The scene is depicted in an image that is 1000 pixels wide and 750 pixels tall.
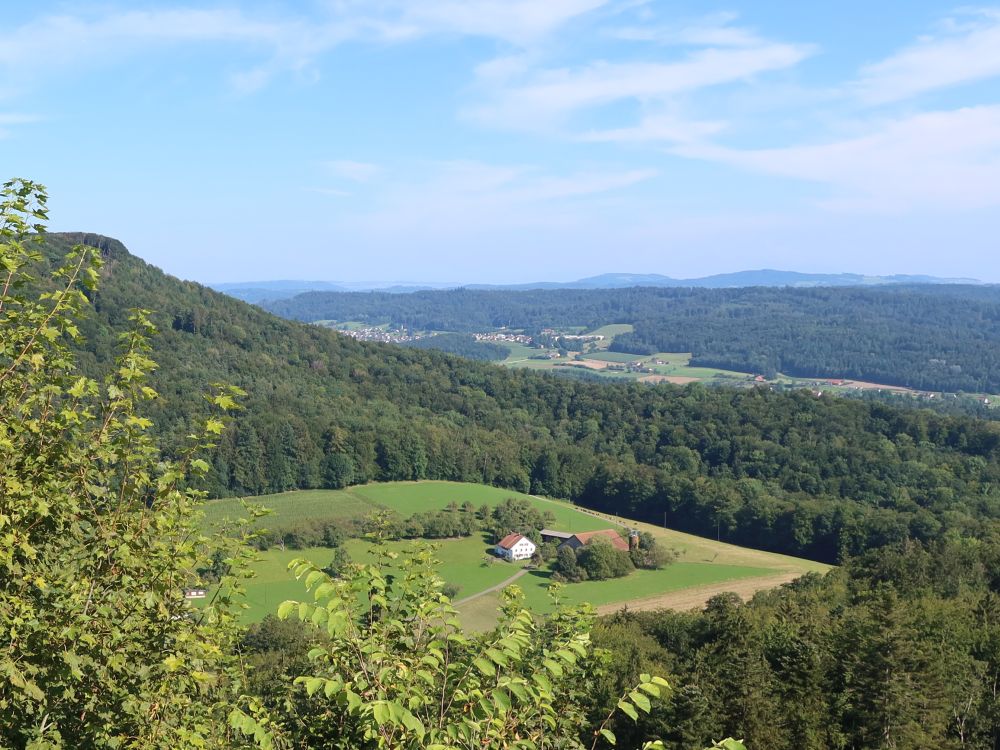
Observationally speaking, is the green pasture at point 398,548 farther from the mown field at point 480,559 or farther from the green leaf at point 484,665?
the green leaf at point 484,665

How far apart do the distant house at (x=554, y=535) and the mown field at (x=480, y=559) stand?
8.97ft

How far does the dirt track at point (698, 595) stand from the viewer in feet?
178

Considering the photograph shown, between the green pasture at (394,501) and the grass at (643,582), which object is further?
the green pasture at (394,501)

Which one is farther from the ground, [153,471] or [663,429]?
[153,471]

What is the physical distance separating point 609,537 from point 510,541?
28.9 ft

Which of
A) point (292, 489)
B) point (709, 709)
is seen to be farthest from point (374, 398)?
point (709, 709)

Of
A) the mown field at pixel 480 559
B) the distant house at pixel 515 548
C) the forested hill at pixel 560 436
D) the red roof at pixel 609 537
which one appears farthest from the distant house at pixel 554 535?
the forested hill at pixel 560 436

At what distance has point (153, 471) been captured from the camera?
330 inches

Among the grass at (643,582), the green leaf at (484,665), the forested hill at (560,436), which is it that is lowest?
the grass at (643,582)

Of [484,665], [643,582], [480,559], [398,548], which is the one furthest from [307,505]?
[484,665]

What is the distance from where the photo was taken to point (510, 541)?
68.3 m

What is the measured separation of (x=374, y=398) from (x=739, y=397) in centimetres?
4959

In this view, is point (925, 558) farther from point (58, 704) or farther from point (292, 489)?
point (292, 489)

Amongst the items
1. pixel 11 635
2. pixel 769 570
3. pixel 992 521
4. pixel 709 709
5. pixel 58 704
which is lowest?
pixel 769 570
